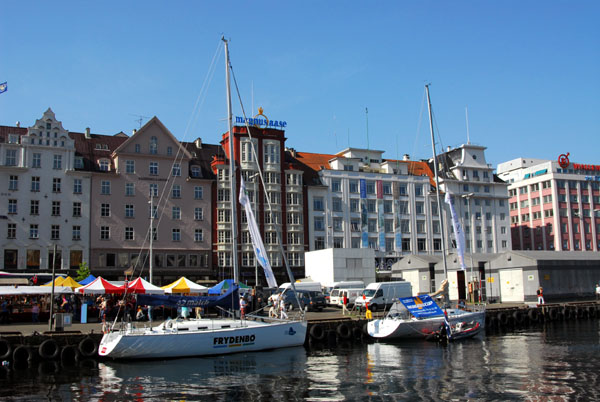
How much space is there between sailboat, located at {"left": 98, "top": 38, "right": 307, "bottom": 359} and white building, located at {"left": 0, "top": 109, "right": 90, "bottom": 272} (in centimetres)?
4498

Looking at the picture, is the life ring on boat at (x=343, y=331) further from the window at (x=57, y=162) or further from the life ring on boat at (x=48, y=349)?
the window at (x=57, y=162)

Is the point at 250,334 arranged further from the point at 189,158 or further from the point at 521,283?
the point at 189,158

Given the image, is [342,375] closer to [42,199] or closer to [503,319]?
[503,319]

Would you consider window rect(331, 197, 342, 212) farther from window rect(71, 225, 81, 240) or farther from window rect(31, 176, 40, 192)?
window rect(31, 176, 40, 192)

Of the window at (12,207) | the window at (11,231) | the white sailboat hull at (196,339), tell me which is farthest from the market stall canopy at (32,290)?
the window at (12,207)

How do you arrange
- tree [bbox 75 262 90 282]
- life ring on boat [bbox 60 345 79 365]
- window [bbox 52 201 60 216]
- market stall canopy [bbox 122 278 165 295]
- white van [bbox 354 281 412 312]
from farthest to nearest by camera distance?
window [bbox 52 201 60 216] < tree [bbox 75 262 90 282] < white van [bbox 354 281 412 312] < market stall canopy [bbox 122 278 165 295] < life ring on boat [bbox 60 345 79 365]

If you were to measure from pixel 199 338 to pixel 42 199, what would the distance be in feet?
166

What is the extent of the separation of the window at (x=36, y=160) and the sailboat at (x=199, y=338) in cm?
4847

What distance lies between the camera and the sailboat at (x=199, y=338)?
1272 inches

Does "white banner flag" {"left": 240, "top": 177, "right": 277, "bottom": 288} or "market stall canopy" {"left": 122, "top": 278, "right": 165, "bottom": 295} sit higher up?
"white banner flag" {"left": 240, "top": 177, "right": 277, "bottom": 288}

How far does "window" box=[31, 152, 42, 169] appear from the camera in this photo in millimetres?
75438

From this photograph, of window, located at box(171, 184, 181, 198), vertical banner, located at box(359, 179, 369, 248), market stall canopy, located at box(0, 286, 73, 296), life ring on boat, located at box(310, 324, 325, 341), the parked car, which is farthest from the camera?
vertical banner, located at box(359, 179, 369, 248)

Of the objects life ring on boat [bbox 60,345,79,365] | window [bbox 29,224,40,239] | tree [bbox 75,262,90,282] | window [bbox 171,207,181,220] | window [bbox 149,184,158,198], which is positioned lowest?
life ring on boat [bbox 60,345,79,365]

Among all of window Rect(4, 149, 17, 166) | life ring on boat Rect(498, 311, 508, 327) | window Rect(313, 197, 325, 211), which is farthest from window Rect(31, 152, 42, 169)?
life ring on boat Rect(498, 311, 508, 327)
